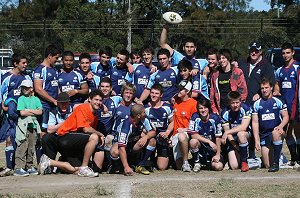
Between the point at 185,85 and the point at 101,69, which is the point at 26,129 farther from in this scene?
the point at 185,85

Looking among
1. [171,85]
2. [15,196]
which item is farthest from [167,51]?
[15,196]

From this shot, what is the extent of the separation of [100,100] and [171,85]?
1575 millimetres

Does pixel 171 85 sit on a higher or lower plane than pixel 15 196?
higher

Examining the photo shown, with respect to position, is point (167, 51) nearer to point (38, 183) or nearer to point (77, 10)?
point (38, 183)

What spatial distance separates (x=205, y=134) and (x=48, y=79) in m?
2.93

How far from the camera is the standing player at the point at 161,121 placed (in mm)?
10805

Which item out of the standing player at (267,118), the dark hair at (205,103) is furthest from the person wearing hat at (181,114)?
the standing player at (267,118)

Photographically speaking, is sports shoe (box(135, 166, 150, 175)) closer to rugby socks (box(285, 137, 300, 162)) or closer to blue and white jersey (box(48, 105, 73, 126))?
blue and white jersey (box(48, 105, 73, 126))

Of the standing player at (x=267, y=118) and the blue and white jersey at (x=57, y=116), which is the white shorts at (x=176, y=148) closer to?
the standing player at (x=267, y=118)

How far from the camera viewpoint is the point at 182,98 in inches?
438

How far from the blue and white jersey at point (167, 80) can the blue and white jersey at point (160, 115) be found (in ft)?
1.53

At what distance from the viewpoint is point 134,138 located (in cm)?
1061

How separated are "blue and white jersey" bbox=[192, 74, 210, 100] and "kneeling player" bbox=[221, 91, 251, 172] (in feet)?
1.95

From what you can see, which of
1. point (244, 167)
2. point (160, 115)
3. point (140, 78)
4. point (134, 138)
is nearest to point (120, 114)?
point (134, 138)
